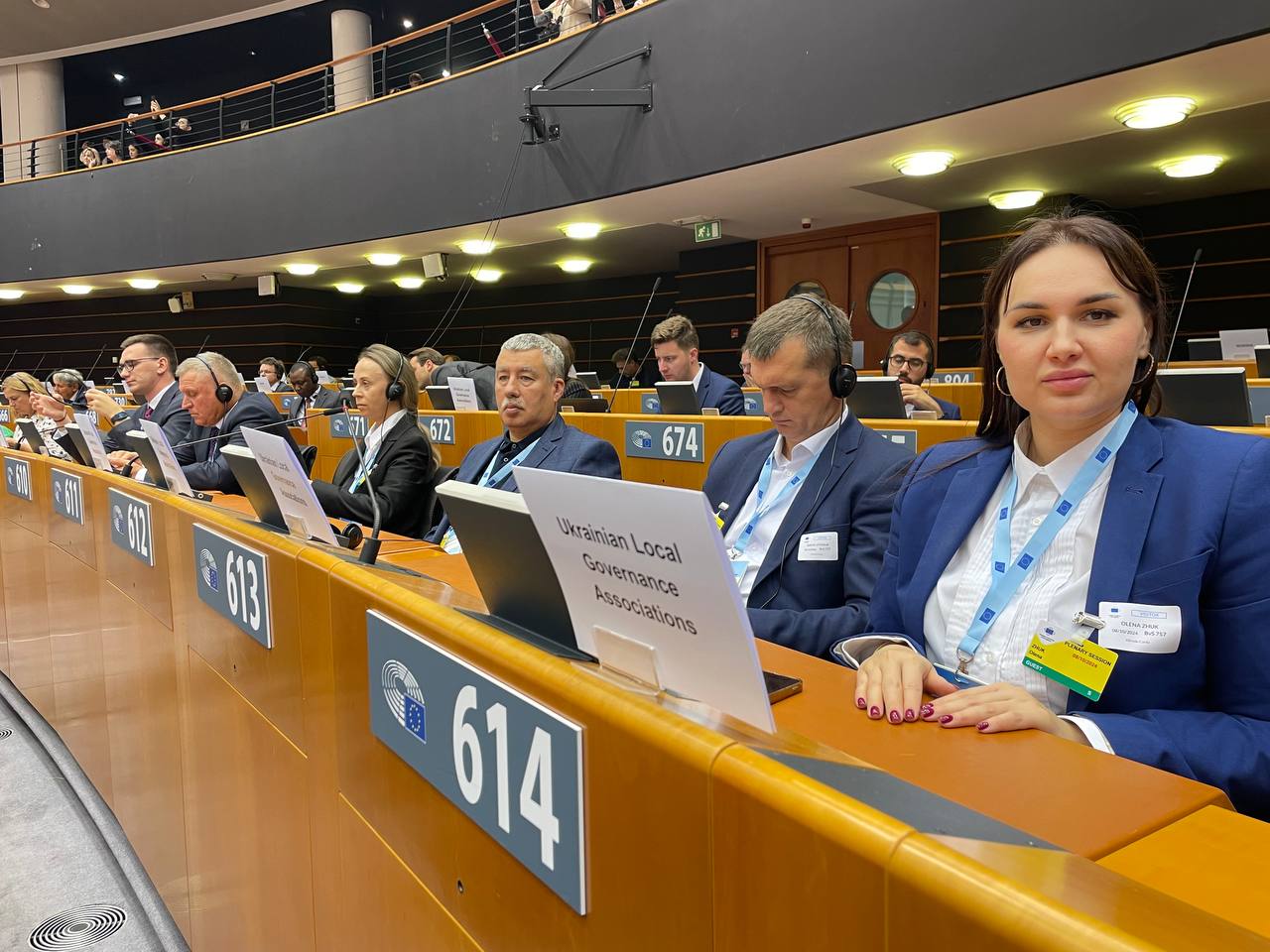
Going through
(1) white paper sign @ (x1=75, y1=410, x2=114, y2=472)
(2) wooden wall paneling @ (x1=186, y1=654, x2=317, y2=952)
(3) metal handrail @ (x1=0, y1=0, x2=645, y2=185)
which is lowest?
(2) wooden wall paneling @ (x1=186, y1=654, x2=317, y2=952)

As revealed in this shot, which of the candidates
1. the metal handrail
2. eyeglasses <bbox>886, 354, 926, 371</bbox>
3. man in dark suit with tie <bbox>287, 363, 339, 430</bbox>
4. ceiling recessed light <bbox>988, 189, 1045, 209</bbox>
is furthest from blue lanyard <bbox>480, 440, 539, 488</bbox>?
the metal handrail

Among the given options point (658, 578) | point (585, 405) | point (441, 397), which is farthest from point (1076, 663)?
point (441, 397)

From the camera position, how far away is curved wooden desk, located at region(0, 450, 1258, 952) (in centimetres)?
44

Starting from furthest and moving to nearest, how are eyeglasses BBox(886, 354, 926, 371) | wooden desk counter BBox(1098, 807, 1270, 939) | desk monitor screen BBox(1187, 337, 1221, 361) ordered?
desk monitor screen BBox(1187, 337, 1221, 361) < eyeglasses BBox(886, 354, 926, 371) < wooden desk counter BBox(1098, 807, 1270, 939)

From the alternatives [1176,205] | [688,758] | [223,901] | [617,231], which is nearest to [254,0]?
[617,231]

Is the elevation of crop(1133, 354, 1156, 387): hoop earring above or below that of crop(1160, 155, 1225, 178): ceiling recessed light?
below

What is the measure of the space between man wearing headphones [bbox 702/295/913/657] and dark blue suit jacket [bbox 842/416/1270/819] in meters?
0.60

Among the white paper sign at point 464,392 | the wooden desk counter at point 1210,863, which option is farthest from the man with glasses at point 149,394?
the wooden desk counter at point 1210,863

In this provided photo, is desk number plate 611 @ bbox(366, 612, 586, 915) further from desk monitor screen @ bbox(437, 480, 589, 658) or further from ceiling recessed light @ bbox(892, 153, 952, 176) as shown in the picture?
ceiling recessed light @ bbox(892, 153, 952, 176)

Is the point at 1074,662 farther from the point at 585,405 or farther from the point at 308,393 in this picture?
the point at 308,393

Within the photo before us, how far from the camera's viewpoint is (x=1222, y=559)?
3.10ft

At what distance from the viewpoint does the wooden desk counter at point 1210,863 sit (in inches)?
20.9

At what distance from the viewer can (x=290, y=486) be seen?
1.54 m

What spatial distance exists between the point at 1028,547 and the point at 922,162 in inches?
188
